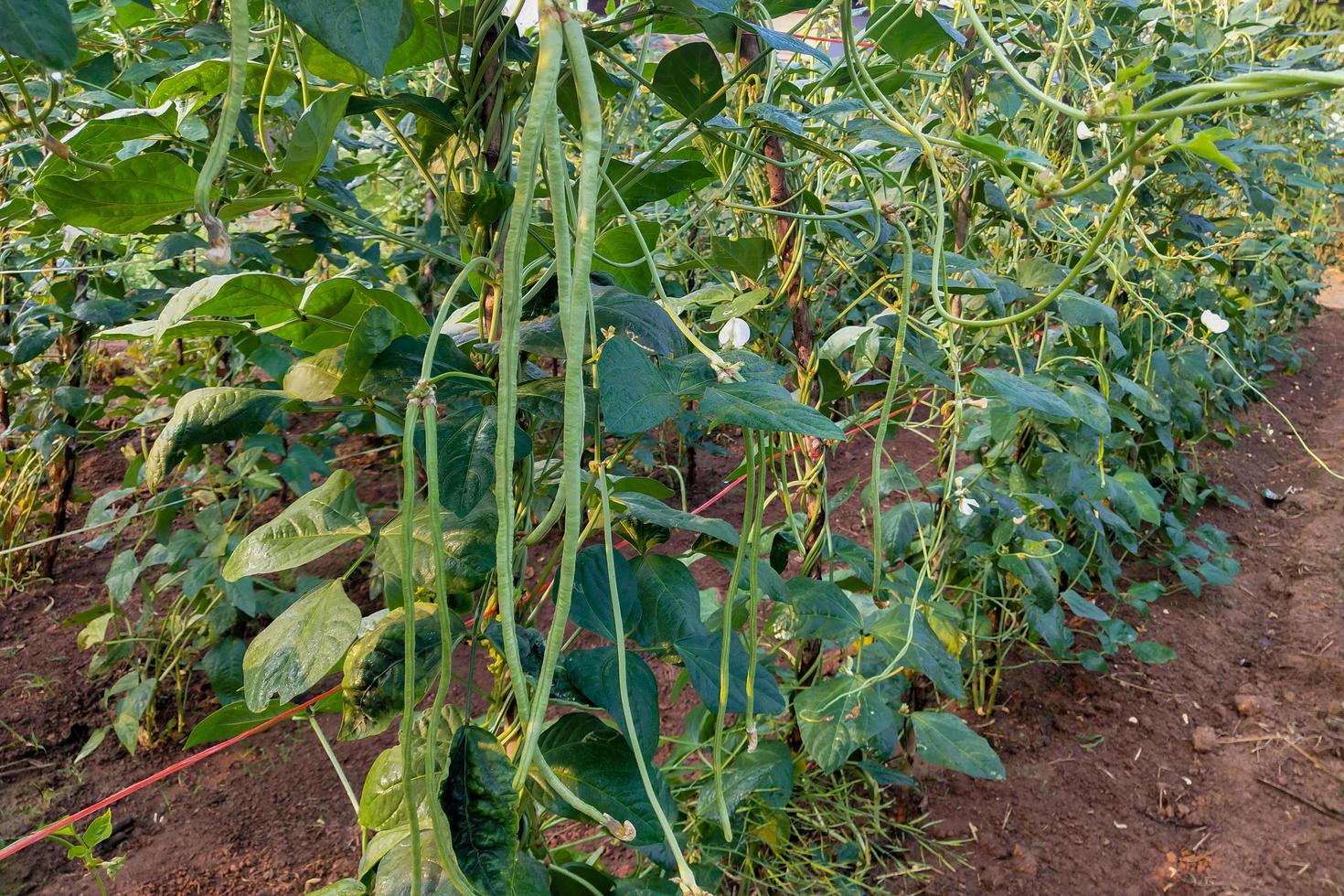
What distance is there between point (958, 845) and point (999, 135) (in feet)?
3.86

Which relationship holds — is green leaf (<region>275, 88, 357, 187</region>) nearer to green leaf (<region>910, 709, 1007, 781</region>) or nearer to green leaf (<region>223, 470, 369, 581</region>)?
green leaf (<region>223, 470, 369, 581</region>)

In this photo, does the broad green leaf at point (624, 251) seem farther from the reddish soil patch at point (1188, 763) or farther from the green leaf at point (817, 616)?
the reddish soil patch at point (1188, 763)

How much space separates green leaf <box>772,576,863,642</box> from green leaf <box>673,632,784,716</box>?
0.14m

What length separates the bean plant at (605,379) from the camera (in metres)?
0.48

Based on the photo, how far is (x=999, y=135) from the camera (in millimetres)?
1559

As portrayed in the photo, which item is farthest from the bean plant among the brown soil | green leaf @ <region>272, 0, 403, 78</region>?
the brown soil

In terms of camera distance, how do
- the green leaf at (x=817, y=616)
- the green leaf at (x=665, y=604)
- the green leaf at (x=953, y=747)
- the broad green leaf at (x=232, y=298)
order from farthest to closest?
1. the green leaf at (x=953, y=747)
2. the green leaf at (x=817, y=616)
3. the green leaf at (x=665, y=604)
4. the broad green leaf at (x=232, y=298)

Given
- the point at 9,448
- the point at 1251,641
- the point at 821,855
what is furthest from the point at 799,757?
the point at 9,448

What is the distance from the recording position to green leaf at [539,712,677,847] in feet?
1.95

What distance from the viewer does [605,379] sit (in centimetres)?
50

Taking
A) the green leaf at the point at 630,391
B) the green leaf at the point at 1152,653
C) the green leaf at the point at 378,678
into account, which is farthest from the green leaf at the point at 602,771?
the green leaf at the point at 1152,653

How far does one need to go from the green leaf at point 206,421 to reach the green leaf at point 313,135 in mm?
163

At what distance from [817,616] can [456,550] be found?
562 mm

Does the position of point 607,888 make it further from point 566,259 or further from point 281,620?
point 566,259
